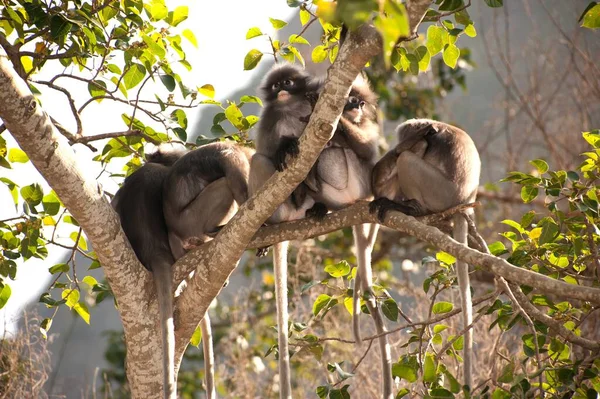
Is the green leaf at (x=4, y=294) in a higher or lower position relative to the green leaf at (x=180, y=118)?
lower

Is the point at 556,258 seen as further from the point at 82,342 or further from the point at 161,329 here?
the point at 82,342

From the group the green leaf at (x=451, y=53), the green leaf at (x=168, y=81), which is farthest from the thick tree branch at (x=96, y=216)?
the green leaf at (x=451, y=53)

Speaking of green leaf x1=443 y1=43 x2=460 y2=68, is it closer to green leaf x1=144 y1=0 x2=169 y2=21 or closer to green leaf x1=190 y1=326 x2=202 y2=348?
green leaf x1=144 y1=0 x2=169 y2=21

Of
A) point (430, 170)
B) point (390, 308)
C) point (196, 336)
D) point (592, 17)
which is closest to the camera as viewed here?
point (592, 17)

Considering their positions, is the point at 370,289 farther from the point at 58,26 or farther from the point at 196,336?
the point at 58,26

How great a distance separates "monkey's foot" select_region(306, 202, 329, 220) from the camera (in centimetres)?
404

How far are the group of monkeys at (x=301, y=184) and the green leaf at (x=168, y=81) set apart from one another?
2.14ft

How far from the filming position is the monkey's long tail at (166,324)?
129 inches

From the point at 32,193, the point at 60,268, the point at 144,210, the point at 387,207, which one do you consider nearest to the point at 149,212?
the point at 144,210

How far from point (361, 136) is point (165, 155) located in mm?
1284

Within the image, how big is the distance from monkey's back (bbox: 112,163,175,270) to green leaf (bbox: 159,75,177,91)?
32.7 inches

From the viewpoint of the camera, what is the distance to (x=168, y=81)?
12.7ft

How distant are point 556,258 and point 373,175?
118cm

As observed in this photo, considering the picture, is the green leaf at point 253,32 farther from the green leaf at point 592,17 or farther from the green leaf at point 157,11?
the green leaf at point 592,17
